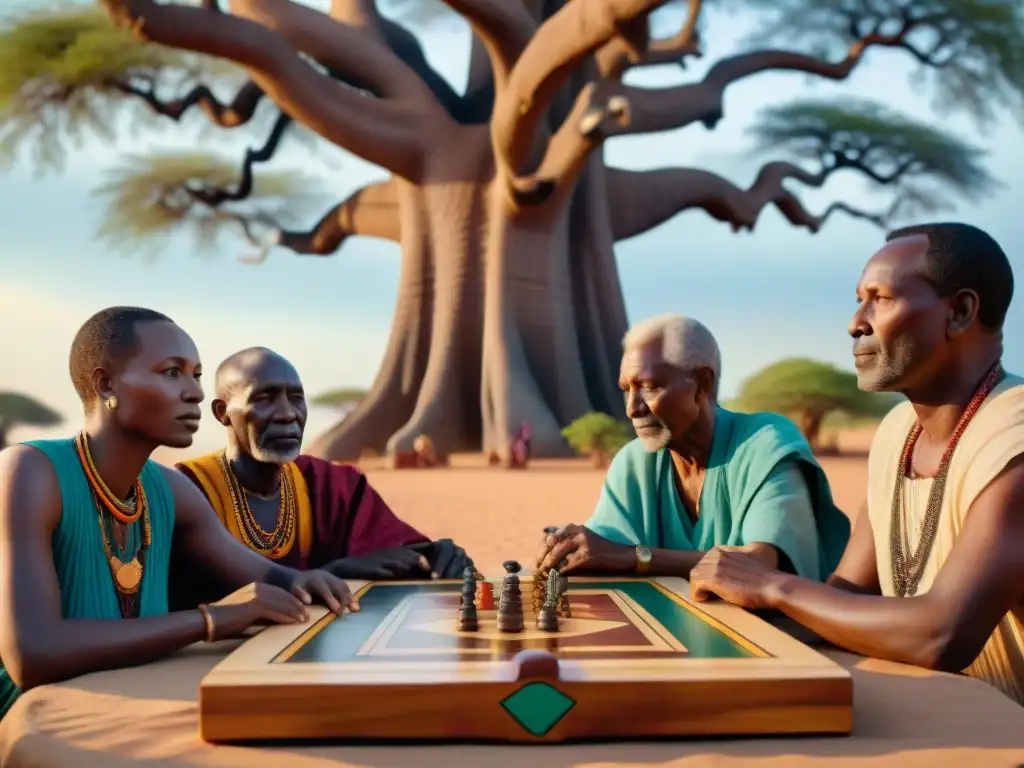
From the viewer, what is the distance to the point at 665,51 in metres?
16.0

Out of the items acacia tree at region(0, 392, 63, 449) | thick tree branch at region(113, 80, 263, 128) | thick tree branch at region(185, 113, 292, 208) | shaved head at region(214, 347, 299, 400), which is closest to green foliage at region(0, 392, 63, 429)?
acacia tree at region(0, 392, 63, 449)

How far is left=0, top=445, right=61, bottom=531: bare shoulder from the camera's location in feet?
6.94

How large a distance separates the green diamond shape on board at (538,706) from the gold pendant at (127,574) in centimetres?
110

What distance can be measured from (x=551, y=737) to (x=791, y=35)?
2370 centimetres

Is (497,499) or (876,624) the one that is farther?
(497,499)

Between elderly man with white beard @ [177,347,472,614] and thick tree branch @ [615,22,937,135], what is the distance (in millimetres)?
15650

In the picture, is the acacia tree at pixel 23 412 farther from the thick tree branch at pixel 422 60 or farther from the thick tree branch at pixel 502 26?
the thick tree branch at pixel 502 26

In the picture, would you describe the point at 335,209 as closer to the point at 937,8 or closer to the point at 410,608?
the point at 937,8

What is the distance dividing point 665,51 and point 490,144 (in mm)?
3271

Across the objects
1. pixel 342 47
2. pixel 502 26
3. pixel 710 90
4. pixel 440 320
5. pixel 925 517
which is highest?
pixel 342 47

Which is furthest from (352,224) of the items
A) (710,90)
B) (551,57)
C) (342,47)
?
(551,57)

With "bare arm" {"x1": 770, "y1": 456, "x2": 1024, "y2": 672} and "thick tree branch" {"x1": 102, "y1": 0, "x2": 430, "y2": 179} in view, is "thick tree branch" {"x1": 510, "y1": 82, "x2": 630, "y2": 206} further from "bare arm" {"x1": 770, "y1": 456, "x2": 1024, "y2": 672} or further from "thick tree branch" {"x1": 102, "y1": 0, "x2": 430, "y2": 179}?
"bare arm" {"x1": 770, "y1": 456, "x2": 1024, "y2": 672}

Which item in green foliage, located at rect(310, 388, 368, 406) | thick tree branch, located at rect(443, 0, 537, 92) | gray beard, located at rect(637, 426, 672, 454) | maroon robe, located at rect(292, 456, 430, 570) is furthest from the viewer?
green foliage, located at rect(310, 388, 368, 406)

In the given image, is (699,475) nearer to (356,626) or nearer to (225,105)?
(356,626)
